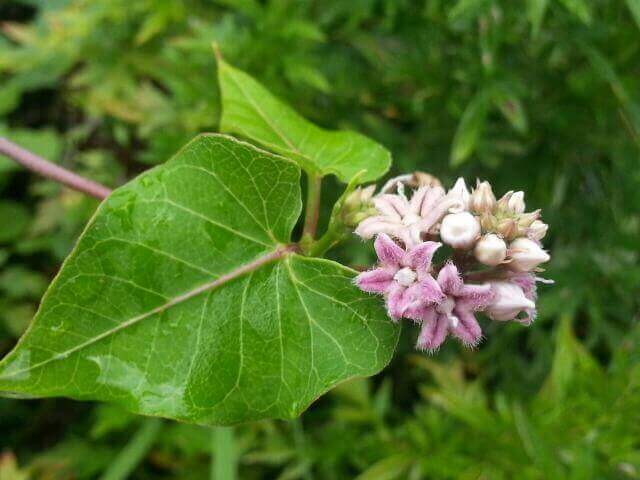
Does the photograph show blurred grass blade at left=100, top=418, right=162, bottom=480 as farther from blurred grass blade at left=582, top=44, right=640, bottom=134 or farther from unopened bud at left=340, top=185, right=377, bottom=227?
blurred grass blade at left=582, top=44, right=640, bottom=134

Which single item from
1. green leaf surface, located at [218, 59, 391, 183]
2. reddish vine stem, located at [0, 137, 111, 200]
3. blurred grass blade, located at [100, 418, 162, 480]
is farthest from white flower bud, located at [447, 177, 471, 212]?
blurred grass blade, located at [100, 418, 162, 480]

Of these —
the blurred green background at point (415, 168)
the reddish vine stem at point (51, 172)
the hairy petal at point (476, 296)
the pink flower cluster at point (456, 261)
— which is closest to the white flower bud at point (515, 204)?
the pink flower cluster at point (456, 261)

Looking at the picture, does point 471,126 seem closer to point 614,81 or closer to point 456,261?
point 614,81

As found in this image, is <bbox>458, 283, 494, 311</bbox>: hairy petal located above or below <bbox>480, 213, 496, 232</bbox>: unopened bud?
below

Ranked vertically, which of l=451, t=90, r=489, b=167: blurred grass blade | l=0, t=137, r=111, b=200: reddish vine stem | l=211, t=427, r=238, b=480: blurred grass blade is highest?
l=0, t=137, r=111, b=200: reddish vine stem

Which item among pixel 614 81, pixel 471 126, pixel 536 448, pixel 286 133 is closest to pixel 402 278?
pixel 286 133

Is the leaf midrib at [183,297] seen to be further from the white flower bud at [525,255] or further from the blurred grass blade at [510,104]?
the blurred grass blade at [510,104]

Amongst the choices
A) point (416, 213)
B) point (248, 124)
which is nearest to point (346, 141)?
point (248, 124)
